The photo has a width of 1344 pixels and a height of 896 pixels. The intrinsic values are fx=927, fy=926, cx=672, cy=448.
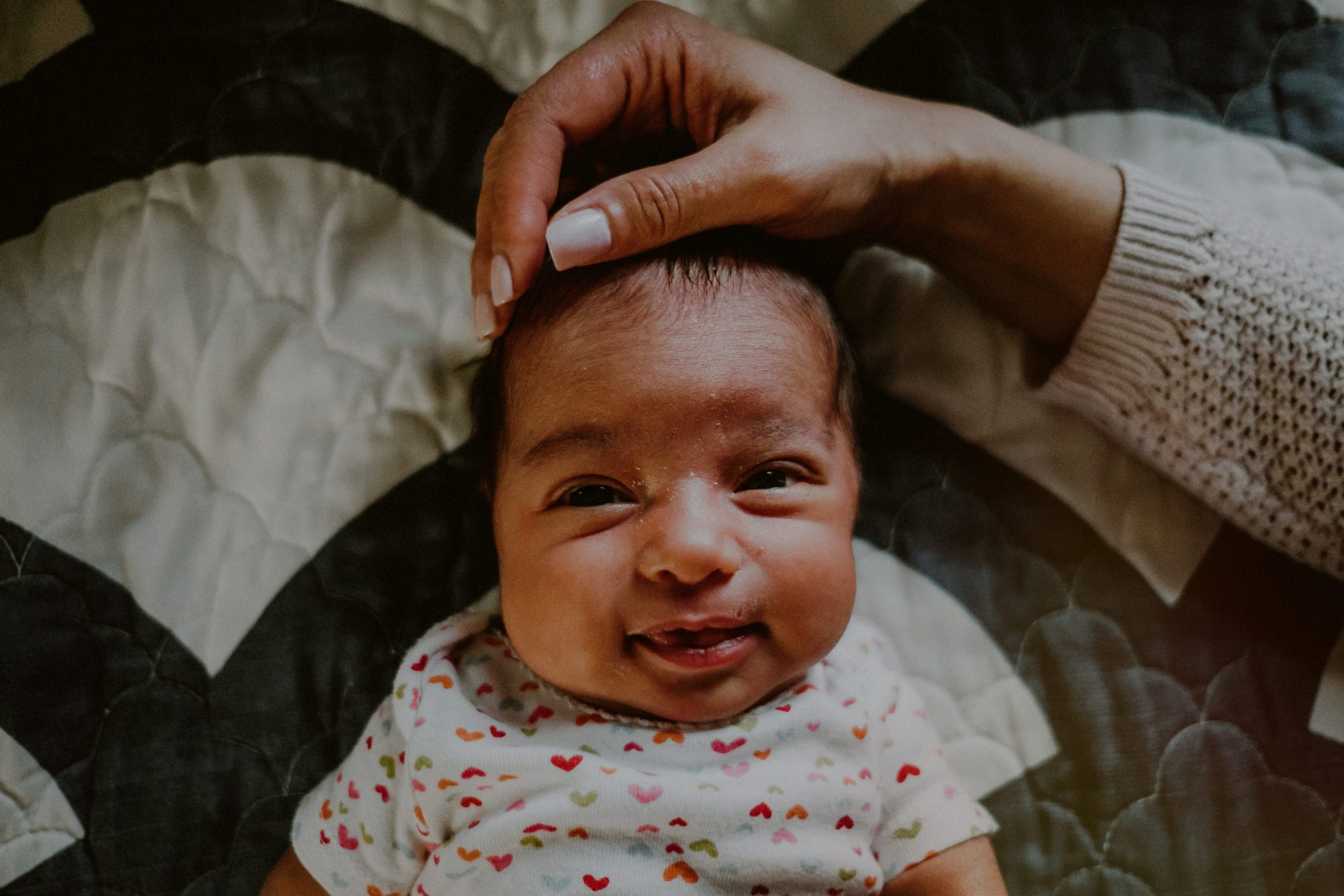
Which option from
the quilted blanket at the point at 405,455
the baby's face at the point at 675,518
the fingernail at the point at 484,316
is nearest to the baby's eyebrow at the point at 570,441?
the baby's face at the point at 675,518

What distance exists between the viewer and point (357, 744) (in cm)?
85

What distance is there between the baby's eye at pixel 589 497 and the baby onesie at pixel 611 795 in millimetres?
179

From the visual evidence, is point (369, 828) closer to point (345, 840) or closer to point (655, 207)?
point (345, 840)

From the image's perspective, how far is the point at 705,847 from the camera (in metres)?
0.76

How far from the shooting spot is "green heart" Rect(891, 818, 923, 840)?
827 mm

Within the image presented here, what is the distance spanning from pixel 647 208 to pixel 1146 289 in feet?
1.70

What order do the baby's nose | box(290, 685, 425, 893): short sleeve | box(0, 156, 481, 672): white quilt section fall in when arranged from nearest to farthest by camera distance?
the baby's nose → box(290, 685, 425, 893): short sleeve → box(0, 156, 481, 672): white quilt section

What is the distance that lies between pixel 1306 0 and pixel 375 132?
41.0 inches

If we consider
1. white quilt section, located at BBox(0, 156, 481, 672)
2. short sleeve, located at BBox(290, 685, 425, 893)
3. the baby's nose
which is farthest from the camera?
white quilt section, located at BBox(0, 156, 481, 672)

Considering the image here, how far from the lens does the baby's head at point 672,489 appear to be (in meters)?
0.72

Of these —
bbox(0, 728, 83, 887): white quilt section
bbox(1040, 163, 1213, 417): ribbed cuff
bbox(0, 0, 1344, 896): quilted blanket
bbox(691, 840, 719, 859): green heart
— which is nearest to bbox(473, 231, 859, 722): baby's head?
bbox(691, 840, 719, 859): green heart

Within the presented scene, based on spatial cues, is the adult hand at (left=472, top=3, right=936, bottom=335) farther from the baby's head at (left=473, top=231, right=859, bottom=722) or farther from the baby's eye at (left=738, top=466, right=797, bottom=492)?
the baby's eye at (left=738, top=466, right=797, bottom=492)

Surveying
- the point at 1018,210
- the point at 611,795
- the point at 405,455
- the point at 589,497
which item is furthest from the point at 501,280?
the point at 1018,210

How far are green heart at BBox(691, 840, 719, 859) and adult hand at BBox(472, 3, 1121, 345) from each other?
46 cm
